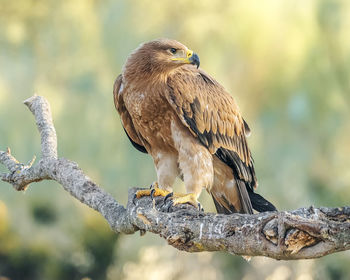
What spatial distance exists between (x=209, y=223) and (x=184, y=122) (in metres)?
1.49

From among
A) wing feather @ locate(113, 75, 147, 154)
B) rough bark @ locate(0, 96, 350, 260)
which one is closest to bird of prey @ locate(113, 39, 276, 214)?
wing feather @ locate(113, 75, 147, 154)

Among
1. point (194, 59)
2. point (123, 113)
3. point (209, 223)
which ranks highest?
point (194, 59)

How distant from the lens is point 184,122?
3746mm

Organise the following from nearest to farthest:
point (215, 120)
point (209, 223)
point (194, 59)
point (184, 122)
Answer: point (209, 223) < point (194, 59) < point (184, 122) < point (215, 120)

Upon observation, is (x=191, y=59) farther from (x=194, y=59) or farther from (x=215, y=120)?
(x=215, y=120)

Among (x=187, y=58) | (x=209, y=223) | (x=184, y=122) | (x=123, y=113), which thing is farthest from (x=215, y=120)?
(x=209, y=223)

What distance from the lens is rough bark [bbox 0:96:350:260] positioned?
6.33 ft

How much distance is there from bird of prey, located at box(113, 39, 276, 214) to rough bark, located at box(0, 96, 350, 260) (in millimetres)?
551

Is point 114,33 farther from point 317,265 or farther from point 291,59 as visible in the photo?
point 317,265

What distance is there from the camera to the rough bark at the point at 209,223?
6.33 ft

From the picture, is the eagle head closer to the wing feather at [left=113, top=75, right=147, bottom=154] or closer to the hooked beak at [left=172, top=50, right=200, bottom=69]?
the hooked beak at [left=172, top=50, right=200, bottom=69]

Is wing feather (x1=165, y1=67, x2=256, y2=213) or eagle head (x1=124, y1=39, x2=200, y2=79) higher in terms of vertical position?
eagle head (x1=124, y1=39, x2=200, y2=79)

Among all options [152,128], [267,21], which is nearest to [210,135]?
[152,128]

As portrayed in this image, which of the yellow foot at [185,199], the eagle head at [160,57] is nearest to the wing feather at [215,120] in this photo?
the eagle head at [160,57]
